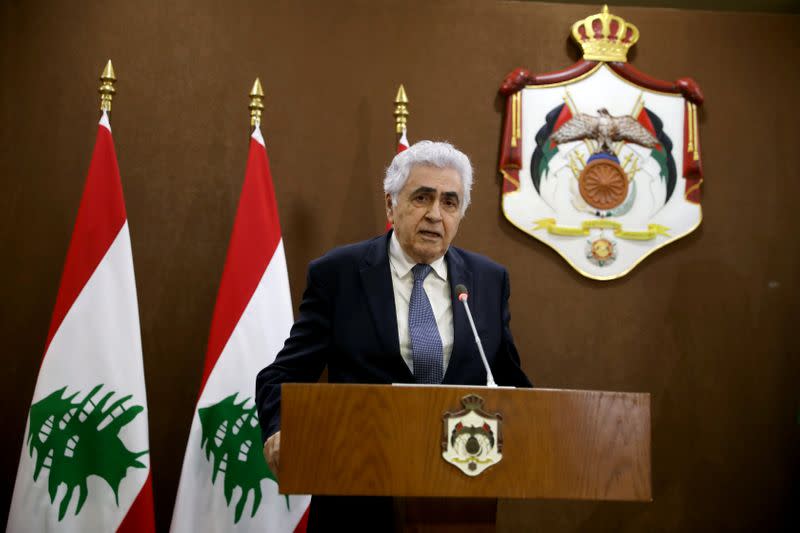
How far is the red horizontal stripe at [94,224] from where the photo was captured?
265 centimetres

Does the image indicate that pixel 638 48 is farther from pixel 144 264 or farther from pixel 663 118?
pixel 144 264

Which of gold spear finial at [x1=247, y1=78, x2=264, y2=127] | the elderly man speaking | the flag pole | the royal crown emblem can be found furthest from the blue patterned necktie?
the royal crown emblem

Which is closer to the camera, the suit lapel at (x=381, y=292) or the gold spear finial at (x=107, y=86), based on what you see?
the suit lapel at (x=381, y=292)

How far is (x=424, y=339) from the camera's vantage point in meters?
1.80

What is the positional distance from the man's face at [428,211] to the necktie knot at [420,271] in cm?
1

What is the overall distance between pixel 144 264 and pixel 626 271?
6.56ft

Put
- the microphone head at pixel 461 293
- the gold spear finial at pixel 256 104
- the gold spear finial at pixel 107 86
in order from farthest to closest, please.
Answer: the gold spear finial at pixel 256 104, the gold spear finial at pixel 107 86, the microphone head at pixel 461 293

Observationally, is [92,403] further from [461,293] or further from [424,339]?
[461,293]

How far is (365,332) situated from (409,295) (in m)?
0.18

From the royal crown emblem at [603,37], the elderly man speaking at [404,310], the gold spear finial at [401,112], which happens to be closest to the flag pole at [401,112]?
the gold spear finial at [401,112]

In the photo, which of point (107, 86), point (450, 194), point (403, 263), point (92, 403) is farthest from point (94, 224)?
point (450, 194)

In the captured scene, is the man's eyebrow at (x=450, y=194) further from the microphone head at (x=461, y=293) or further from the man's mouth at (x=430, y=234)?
the microphone head at (x=461, y=293)

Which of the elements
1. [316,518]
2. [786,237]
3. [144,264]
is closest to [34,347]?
[144,264]

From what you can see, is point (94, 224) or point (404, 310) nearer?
point (404, 310)
